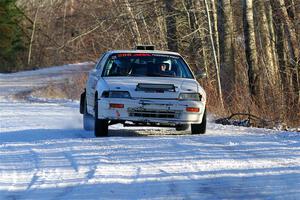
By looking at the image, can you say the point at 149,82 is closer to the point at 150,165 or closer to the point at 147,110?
the point at 147,110

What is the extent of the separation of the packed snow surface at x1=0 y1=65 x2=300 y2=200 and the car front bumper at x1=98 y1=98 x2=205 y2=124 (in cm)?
34

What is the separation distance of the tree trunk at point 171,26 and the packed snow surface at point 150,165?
13375 mm

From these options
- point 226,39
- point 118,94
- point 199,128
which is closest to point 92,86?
point 118,94

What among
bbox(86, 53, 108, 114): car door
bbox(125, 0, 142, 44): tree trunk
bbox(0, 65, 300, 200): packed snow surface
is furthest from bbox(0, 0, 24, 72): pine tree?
bbox(0, 65, 300, 200): packed snow surface

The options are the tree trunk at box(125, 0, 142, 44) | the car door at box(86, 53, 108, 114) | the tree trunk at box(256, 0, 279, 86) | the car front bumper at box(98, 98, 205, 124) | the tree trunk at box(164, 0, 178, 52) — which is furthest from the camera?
the tree trunk at box(125, 0, 142, 44)

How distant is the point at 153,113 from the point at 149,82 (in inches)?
21.8

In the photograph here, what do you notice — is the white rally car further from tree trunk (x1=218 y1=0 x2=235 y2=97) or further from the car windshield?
tree trunk (x1=218 y1=0 x2=235 y2=97)

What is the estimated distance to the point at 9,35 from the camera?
64875 millimetres

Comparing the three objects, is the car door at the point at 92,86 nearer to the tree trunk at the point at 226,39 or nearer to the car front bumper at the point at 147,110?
the car front bumper at the point at 147,110

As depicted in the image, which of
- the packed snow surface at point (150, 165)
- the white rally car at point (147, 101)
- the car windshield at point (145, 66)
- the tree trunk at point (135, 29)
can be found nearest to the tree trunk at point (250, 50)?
the packed snow surface at point (150, 165)

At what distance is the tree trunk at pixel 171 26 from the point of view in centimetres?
2794

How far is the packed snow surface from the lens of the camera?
7.98 meters

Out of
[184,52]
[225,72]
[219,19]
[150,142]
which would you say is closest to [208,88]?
[225,72]

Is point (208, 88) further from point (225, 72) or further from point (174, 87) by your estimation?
point (174, 87)
